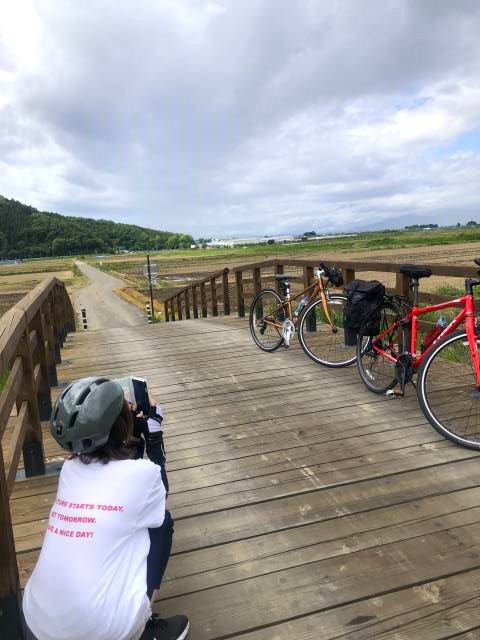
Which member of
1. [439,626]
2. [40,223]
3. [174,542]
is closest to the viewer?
[439,626]

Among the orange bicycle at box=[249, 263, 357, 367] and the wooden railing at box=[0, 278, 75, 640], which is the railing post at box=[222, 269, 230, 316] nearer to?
the orange bicycle at box=[249, 263, 357, 367]

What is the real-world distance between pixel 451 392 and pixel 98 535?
3248 millimetres

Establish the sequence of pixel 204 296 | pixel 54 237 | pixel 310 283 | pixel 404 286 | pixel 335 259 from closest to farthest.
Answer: pixel 404 286 → pixel 310 283 → pixel 204 296 → pixel 335 259 → pixel 54 237

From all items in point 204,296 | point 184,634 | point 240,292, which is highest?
point 240,292

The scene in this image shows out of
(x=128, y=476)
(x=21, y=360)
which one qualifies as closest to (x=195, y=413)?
(x=21, y=360)

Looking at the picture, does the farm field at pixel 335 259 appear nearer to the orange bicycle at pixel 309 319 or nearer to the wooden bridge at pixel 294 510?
the orange bicycle at pixel 309 319

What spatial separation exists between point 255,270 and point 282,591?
21.7 feet

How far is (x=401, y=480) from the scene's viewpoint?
9.21 feet

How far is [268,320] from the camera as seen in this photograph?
612 centimetres

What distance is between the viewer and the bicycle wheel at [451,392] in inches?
129

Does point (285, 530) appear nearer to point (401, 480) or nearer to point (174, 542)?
point (174, 542)

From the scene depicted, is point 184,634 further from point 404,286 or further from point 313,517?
point 404,286

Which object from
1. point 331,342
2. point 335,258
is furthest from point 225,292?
point 335,258

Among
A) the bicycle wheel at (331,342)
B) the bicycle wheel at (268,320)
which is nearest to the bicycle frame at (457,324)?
the bicycle wheel at (331,342)
